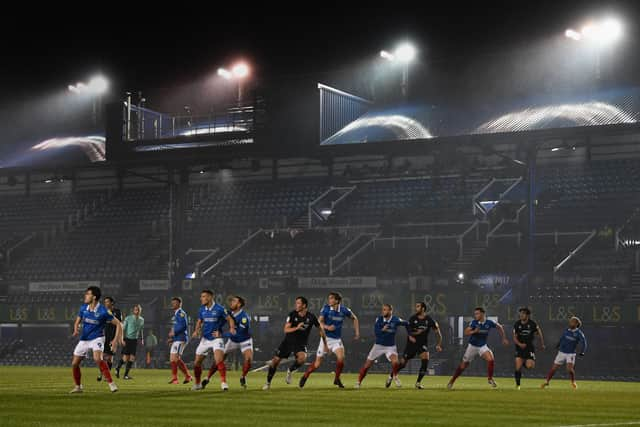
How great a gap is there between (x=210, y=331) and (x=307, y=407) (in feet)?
19.0

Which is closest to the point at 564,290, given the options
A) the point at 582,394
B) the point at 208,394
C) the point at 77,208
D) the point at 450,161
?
the point at 450,161

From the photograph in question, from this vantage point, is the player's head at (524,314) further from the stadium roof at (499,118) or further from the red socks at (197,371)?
the stadium roof at (499,118)

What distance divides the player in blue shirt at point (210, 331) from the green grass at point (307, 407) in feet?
1.87

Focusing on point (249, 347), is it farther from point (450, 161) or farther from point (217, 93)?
point (217, 93)

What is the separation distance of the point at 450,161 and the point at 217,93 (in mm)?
17078

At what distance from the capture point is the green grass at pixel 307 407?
681 inches

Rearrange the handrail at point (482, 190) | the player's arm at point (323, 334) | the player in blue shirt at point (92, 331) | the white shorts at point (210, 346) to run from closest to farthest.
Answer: the player in blue shirt at point (92, 331) → the white shorts at point (210, 346) → the player's arm at point (323, 334) → the handrail at point (482, 190)

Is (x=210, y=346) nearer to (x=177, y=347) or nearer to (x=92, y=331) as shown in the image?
(x=92, y=331)

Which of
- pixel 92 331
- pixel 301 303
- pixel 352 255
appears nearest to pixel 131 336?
pixel 301 303

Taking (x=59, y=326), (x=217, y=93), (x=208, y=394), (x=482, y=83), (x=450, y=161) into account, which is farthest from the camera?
(x=217, y=93)

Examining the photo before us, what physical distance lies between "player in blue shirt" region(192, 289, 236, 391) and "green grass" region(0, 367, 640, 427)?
22.5 inches

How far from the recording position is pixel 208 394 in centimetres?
2336

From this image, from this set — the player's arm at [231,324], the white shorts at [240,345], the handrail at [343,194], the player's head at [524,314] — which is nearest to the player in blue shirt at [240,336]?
the white shorts at [240,345]

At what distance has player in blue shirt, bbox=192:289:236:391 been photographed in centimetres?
2505
